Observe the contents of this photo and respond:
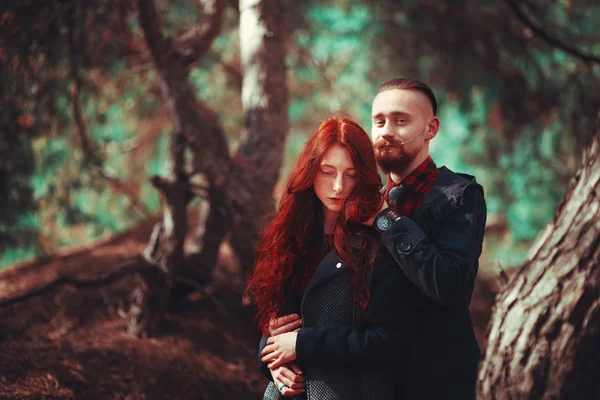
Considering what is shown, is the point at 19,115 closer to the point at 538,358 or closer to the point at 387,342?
the point at 387,342

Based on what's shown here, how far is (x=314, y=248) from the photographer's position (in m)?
2.11

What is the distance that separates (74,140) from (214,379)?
3367 mm

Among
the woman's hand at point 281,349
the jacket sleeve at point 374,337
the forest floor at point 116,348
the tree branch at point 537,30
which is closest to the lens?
the jacket sleeve at point 374,337

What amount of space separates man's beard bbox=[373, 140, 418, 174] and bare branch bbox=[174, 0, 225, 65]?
2516mm

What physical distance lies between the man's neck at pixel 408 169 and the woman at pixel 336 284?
310mm

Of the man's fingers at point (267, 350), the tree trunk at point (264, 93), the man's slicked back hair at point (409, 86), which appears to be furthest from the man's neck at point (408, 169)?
the tree trunk at point (264, 93)

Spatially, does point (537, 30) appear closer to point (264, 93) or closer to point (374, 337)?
point (264, 93)

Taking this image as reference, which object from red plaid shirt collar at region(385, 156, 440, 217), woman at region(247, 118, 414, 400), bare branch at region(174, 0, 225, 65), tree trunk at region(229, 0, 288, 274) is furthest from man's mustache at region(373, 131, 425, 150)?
bare branch at region(174, 0, 225, 65)

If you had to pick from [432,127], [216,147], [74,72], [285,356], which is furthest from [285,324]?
[74,72]

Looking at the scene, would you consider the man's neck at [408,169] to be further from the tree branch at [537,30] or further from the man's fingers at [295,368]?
the tree branch at [537,30]

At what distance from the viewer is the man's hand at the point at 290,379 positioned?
2.01 metres

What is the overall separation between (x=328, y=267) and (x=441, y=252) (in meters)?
0.41

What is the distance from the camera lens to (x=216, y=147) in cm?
415

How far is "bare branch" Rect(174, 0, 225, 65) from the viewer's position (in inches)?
172
